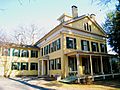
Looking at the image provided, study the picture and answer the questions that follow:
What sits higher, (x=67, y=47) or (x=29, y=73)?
(x=67, y=47)

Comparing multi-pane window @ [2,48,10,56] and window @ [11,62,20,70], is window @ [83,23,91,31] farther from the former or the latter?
multi-pane window @ [2,48,10,56]

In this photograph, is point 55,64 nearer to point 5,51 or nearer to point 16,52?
point 16,52

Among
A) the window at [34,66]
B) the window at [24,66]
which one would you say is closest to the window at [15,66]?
the window at [24,66]

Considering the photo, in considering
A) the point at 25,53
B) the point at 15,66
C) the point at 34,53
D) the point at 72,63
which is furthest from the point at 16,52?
the point at 72,63

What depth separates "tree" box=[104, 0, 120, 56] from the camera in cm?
1880

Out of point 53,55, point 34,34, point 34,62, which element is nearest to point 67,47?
point 53,55

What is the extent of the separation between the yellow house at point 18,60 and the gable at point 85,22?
34.9 feet

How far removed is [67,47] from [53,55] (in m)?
3.28

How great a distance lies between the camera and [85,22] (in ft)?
74.3

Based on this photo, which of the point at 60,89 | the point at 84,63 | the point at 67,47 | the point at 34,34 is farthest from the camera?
the point at 34,34

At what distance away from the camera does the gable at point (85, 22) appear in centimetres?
2102

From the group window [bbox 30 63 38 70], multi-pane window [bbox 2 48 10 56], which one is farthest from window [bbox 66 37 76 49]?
multi-pane window [bbox 2 48 10 56]

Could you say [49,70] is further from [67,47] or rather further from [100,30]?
[100,30]

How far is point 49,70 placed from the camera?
74.4 feet
